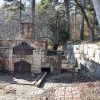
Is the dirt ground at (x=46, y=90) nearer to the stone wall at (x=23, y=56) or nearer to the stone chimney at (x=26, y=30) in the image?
the stone wall at (x=23, y=56)

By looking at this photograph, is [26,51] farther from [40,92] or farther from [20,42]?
[40,92]

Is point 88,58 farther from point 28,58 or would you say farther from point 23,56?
point 23,56

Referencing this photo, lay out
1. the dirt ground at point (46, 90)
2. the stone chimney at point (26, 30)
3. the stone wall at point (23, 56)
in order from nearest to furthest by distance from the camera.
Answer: the dirt ground at point (46, 90) → the stone wall at point (23, 56) → the stone chimney at point (26, 30)

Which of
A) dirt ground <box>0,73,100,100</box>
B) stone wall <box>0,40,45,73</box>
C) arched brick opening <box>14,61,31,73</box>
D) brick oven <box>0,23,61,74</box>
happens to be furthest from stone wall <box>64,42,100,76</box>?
arched brick opening <box>14,61,31,73</box>

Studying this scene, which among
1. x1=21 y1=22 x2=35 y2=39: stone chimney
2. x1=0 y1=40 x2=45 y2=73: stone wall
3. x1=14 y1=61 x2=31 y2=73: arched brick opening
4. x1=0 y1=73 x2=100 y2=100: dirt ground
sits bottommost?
x1=0 y1=73 x2=100 y2=100: dirt ground

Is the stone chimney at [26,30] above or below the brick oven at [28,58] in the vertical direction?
above

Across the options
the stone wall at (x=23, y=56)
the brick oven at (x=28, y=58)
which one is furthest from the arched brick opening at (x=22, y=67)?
the stone wall at (x=23, y=56)

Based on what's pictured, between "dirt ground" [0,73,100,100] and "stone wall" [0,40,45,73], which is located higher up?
"stone wall" [0,40,45,73]

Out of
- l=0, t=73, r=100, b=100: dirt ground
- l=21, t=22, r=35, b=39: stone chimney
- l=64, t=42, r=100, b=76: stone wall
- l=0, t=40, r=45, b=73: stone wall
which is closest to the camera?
l=0, t=73, r=100, b=100: dirt ground

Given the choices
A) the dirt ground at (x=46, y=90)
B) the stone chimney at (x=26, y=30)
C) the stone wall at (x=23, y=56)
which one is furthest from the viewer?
the stone chimney at (x=26, y=30)

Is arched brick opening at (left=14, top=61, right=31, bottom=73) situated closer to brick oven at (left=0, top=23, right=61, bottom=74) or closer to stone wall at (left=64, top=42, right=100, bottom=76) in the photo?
brick oven at (left=0, top=23, right=61, bottom=74)

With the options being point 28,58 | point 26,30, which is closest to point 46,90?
point 28,58

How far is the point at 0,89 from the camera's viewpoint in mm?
7930

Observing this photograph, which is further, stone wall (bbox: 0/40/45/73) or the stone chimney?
the stone chimney
